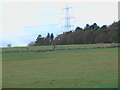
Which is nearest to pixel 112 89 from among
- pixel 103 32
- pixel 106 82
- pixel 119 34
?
pixel 106 82

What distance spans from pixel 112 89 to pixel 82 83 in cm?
185

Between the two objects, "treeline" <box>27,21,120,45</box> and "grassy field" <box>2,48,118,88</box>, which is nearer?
"grassy field" <box>2,48,118,88</box>

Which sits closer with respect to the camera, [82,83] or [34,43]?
[82,83]

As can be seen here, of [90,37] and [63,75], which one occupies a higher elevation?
[90,37]

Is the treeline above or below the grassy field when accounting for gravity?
above

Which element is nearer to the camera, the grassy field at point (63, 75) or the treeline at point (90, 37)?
the grassy field at point (63, 75)

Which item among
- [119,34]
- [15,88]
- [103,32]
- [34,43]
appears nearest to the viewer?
[15,88]

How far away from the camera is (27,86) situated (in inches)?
414

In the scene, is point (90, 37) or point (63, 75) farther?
point (90, 37)

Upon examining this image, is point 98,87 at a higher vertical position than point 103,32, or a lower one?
lower

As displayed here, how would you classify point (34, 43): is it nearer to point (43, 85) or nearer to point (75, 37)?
point (75, 37)

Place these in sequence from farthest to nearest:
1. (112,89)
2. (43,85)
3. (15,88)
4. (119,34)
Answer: (119,34), (43,85), (15,88), (112,89)

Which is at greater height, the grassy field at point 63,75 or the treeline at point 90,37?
the treeline at point 90,37

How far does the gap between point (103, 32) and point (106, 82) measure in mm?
74113
